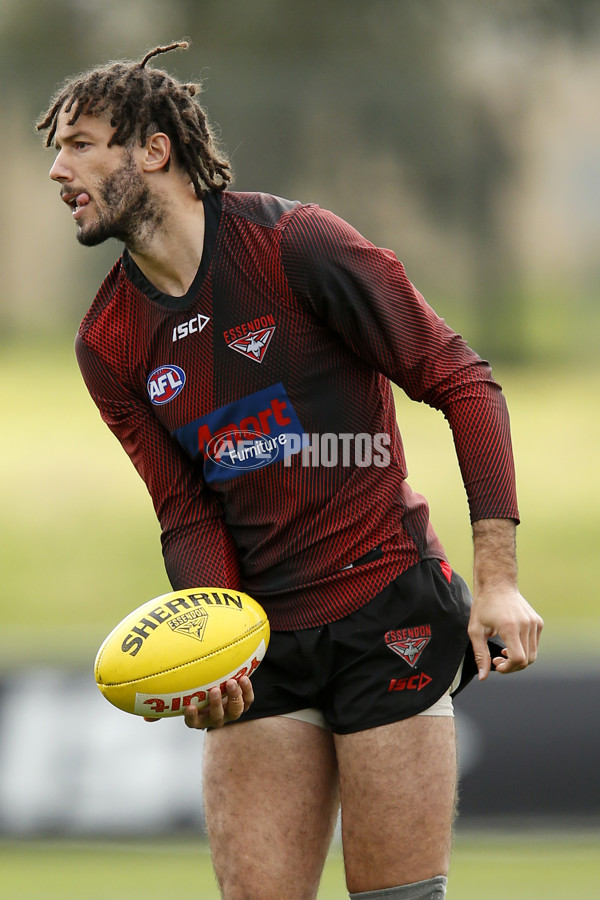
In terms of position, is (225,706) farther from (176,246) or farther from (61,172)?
(61,172)

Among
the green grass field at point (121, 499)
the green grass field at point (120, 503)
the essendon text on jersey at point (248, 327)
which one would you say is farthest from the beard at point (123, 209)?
the green grass field at point (121, 499)

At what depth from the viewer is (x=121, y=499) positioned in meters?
12.9

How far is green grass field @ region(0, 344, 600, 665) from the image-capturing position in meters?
10.7

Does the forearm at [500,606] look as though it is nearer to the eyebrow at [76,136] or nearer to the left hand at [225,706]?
the left hand at [225,706]

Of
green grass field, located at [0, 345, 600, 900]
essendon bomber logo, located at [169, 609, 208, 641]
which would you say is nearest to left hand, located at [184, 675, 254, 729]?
essendon bomber logo, located at [169, 609, 208, 641]

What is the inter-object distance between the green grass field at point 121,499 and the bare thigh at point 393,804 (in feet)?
23.2

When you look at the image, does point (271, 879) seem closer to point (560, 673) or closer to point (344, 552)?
point (344, 552)

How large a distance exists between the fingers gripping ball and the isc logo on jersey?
0.31m

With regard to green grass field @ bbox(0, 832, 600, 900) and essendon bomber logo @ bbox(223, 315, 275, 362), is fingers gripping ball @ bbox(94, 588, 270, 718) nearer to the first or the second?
essendon bomber logo @ bbox(223, 315, 275, 362)

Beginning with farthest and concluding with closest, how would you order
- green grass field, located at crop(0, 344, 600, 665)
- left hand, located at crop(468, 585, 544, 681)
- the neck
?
green grass field, located at crop(0, 344, 600, 665)
the neck
left hand, located at crop(468, 585, 544, 681)

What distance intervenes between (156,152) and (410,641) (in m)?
1.14

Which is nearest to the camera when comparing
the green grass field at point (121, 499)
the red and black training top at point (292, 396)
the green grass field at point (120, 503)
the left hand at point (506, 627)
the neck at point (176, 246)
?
the left hand at point (506, 627)

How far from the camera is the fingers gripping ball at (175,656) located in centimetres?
240

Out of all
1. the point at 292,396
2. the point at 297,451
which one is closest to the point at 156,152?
the point at 292,396
